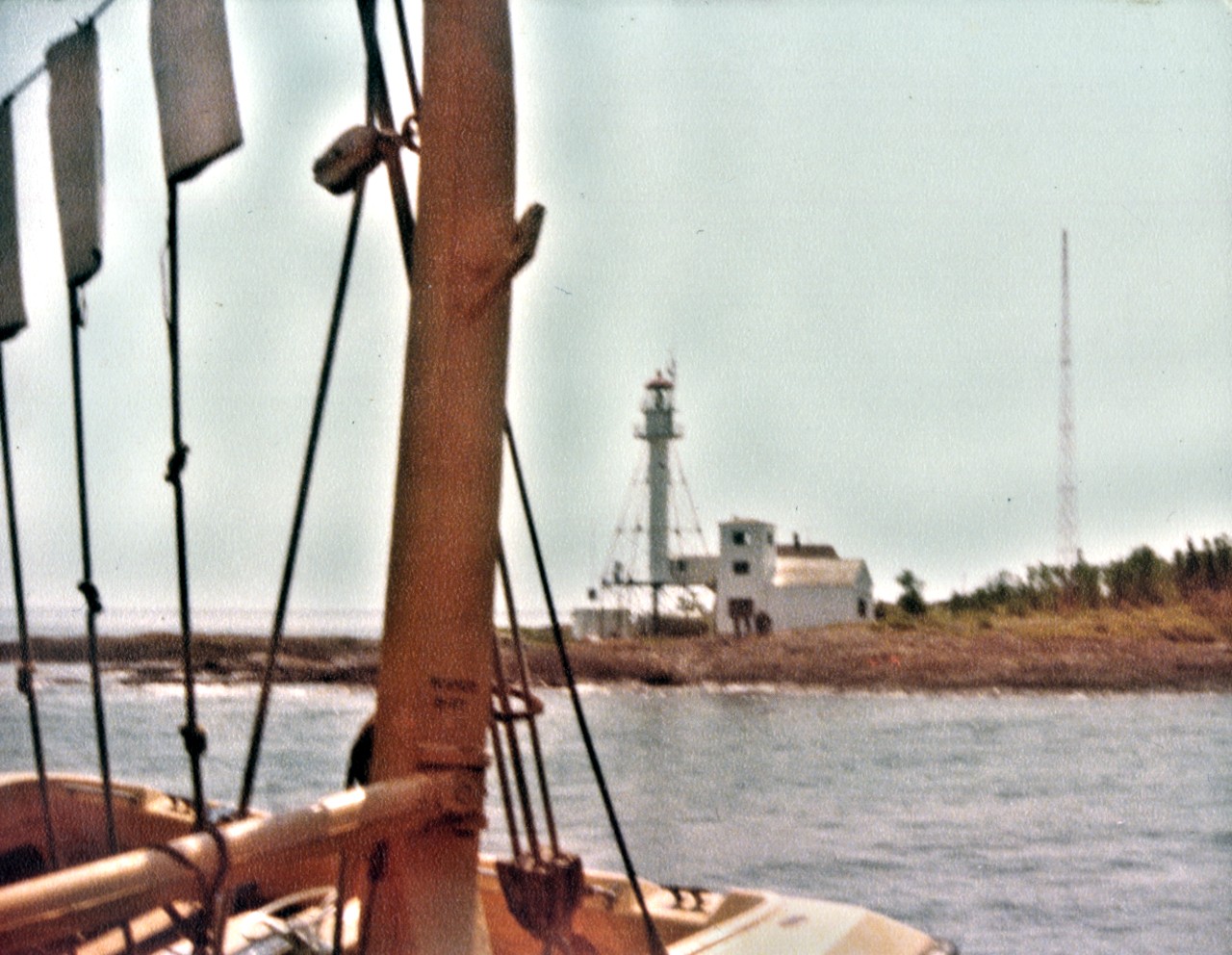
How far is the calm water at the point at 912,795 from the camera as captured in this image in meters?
16.8

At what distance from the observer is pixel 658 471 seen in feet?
221

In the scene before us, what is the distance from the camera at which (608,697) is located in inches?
2186

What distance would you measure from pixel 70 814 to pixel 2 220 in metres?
3.38

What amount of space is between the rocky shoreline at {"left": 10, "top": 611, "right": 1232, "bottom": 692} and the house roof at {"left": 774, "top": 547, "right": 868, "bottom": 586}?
7.94 feet

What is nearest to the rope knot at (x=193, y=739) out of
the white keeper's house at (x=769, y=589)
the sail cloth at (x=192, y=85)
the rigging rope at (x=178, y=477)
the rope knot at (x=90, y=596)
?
the rigging rope at (x=178, y=477)

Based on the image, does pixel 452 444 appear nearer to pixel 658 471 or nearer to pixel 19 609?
pixel 19 609

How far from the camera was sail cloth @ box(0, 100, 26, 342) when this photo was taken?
4.32 m

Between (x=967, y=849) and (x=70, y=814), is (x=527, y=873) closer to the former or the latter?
(x=70, y=814)

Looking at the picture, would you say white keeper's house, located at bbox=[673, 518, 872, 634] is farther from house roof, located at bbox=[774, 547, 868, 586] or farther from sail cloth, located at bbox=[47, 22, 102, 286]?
sail cloth, located at bbox=[47, 22, 102, 286]

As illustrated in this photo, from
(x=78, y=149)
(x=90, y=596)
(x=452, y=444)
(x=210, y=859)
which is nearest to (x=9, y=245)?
(x=78, y=149)

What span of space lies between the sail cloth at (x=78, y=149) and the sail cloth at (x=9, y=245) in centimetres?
67

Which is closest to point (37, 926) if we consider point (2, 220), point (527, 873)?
point (527, 873)

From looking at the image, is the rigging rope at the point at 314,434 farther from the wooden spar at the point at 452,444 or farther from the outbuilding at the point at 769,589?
the outbuilding at the point at 769,589

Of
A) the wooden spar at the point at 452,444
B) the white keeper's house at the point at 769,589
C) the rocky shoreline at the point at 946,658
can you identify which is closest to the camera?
the wooden spar at the point at 452,444
